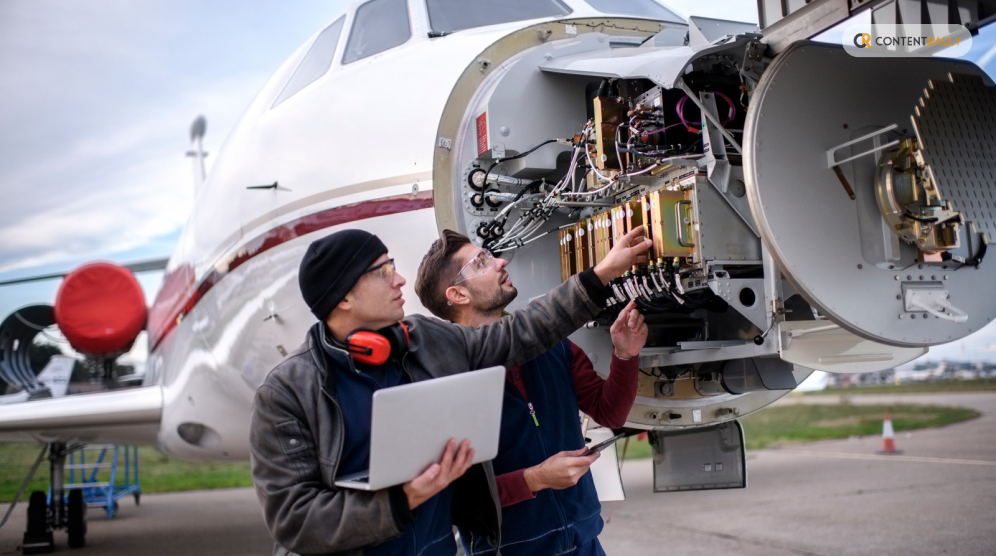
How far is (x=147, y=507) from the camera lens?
44.4ft

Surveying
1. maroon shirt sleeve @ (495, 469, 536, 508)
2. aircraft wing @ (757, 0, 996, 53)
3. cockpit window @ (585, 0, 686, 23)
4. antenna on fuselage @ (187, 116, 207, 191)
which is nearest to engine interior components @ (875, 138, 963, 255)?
aircraft wing @ (757, 0, 996, 53)

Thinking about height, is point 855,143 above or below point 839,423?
above

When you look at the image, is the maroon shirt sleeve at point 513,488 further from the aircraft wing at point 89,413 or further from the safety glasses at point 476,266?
the aircraft wing at point 89,413

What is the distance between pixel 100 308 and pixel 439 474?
8829 millimetres

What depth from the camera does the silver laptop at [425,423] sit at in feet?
6.40

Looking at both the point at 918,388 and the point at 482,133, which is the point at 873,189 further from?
the point at 918,388

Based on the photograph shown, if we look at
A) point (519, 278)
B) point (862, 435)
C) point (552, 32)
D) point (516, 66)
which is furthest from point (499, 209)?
point (862, 435)

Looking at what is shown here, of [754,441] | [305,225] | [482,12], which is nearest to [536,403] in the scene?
[305,225]

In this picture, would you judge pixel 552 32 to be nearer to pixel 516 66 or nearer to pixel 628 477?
pixel 516 66

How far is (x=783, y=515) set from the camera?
7797mm

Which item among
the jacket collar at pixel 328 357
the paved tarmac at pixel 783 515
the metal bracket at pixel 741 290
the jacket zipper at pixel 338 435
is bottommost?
the paved tarmac at pixel 783 515

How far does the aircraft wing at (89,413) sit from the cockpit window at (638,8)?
5.24 meters

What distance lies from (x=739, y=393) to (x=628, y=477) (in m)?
10.6

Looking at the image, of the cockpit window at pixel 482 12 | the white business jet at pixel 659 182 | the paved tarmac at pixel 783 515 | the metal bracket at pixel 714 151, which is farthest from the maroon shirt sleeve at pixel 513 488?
the paved tarmac at pixel 783 515
